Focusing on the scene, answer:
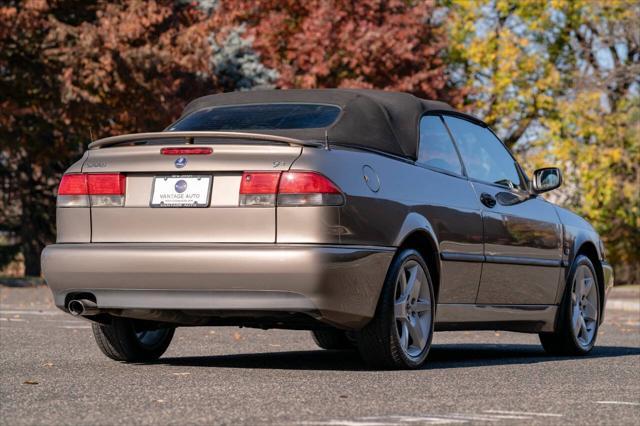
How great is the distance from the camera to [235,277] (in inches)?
286

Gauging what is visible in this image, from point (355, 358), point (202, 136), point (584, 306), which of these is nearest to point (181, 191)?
point (202, 136)

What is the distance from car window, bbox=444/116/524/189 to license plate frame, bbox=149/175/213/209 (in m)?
2.27

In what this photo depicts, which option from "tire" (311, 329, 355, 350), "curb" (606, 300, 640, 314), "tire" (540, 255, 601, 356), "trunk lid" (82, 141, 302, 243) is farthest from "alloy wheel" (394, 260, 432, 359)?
"curb" (606, 300, 640, 314)

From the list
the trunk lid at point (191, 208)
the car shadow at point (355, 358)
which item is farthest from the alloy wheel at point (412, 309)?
the trunk lid at point (191, 208)

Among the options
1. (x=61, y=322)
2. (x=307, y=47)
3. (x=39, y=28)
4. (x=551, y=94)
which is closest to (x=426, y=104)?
(x=61, y=322)

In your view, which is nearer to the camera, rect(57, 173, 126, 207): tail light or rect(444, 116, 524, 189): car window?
rect(57, 173, 126, 207): tail light

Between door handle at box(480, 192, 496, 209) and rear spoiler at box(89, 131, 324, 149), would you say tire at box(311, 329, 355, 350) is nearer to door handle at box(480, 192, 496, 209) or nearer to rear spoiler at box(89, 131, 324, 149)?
door handle at box(480, 192, 496, 209)

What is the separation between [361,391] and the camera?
22.0ft

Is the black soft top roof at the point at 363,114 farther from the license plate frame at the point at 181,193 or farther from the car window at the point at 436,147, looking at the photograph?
the license plate frame at the point at 181,193

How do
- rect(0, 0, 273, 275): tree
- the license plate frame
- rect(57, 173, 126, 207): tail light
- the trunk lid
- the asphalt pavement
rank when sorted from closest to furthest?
1. the asphalt pavement
2. the trunk lid
3. the license plate frame
4. rect(57, 173, 126, 207): tail light
5. rect(0, 0, 273, 275): tree

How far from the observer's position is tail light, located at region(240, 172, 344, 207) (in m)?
7.26

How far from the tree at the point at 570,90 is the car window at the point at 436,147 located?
21535 millimetres

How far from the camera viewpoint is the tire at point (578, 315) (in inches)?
397

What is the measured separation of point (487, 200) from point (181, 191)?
2432 millimetres
